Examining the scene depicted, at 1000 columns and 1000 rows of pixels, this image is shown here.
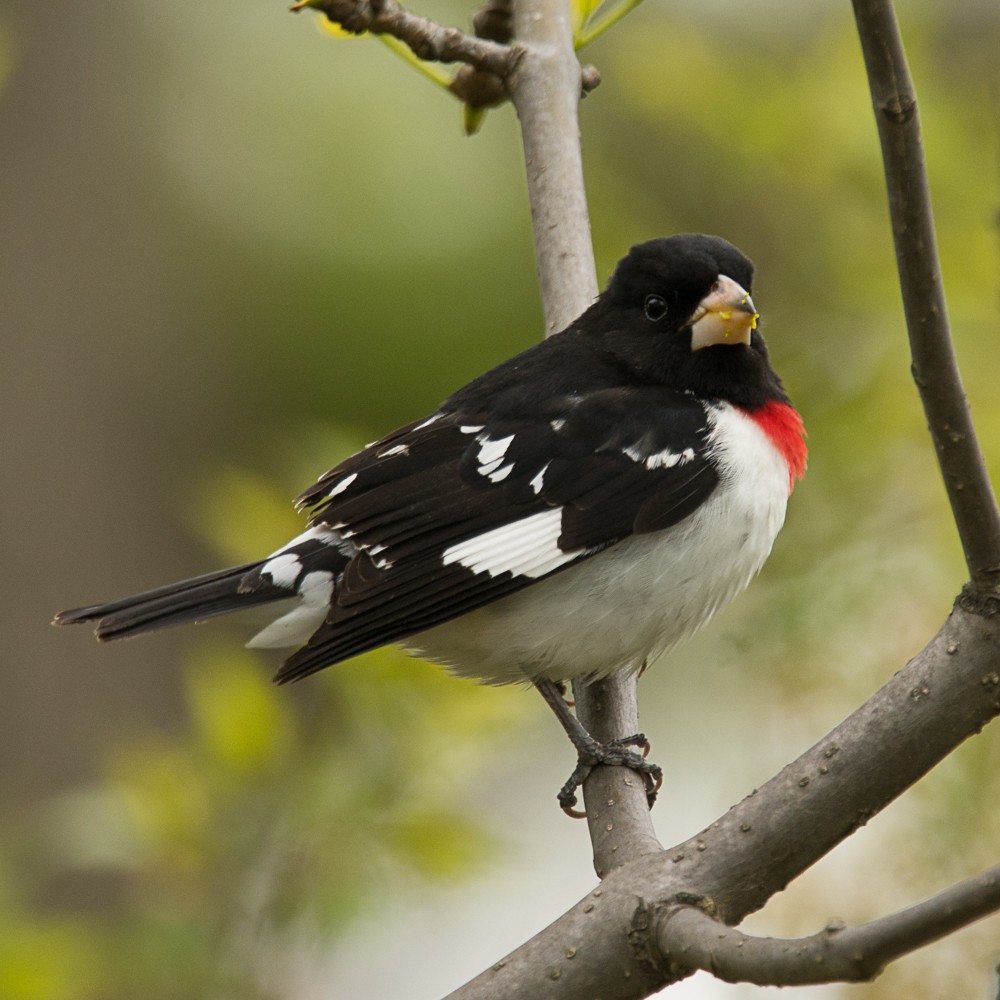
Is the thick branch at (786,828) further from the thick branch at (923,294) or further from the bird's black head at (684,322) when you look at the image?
the bird's black head at (684,322)

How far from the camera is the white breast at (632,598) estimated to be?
289 centimetres

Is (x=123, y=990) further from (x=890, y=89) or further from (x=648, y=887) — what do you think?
(x=890, y=89)

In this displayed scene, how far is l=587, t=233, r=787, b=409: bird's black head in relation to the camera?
3.09 metres

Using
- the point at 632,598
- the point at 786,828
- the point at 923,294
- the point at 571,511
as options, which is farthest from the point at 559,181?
the point at 786,828

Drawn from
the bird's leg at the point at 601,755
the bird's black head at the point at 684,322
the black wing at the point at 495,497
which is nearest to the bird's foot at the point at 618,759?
the bird's leg at the point at 601,755

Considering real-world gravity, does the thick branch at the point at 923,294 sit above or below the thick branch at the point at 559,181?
below

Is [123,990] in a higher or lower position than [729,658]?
lower

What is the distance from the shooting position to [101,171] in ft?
20.5

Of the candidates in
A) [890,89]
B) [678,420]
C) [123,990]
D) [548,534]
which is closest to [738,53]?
[678,420]

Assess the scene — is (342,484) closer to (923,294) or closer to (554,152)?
(554,152)

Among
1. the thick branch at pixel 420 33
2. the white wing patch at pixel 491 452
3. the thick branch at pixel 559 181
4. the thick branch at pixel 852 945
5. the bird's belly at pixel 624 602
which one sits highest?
the thick branch at pixel 420 33

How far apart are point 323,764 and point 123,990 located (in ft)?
1.92

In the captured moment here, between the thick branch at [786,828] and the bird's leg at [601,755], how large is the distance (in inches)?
27.1

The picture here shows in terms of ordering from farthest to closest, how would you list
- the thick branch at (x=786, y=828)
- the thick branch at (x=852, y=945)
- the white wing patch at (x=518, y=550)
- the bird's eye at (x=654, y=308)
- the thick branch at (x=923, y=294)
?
the bird's eye at (x=654, y=308) < the white wing patch at (x=518, y=550) < the thick branch at (x=786, y=828) < the thick branch at (x=923, y=294) < the thick branch at (x=852, y=945)
